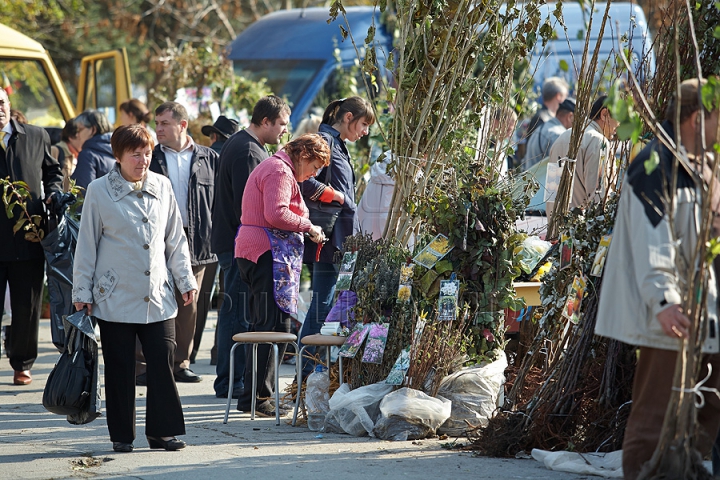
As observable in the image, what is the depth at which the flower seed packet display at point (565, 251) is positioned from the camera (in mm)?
5164

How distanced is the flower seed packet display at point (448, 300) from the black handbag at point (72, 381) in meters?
1.88

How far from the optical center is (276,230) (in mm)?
6051

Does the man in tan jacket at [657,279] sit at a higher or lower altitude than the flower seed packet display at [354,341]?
higher

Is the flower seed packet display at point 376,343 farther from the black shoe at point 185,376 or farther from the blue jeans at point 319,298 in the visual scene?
the black shoe at point 185,376

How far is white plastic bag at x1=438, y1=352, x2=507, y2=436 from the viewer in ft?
17.8

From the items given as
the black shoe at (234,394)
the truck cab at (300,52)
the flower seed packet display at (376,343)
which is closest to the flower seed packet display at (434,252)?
the flower seed packet display at (376,343)

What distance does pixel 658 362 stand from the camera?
12.4 ft

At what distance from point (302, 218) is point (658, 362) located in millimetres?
2761

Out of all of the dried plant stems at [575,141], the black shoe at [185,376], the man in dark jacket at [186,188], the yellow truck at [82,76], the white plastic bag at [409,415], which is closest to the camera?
the white plastic bag at [409,415]

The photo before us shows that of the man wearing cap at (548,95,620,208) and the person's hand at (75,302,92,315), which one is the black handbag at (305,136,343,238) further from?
the person's hand at (75,302,92,315)

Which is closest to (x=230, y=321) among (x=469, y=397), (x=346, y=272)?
(x=346, y=272)

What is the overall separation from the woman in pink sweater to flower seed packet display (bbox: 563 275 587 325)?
1746 millimetres

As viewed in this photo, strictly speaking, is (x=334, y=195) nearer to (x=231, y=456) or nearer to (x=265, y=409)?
(x=265, y=409)

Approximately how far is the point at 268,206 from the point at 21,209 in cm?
212
